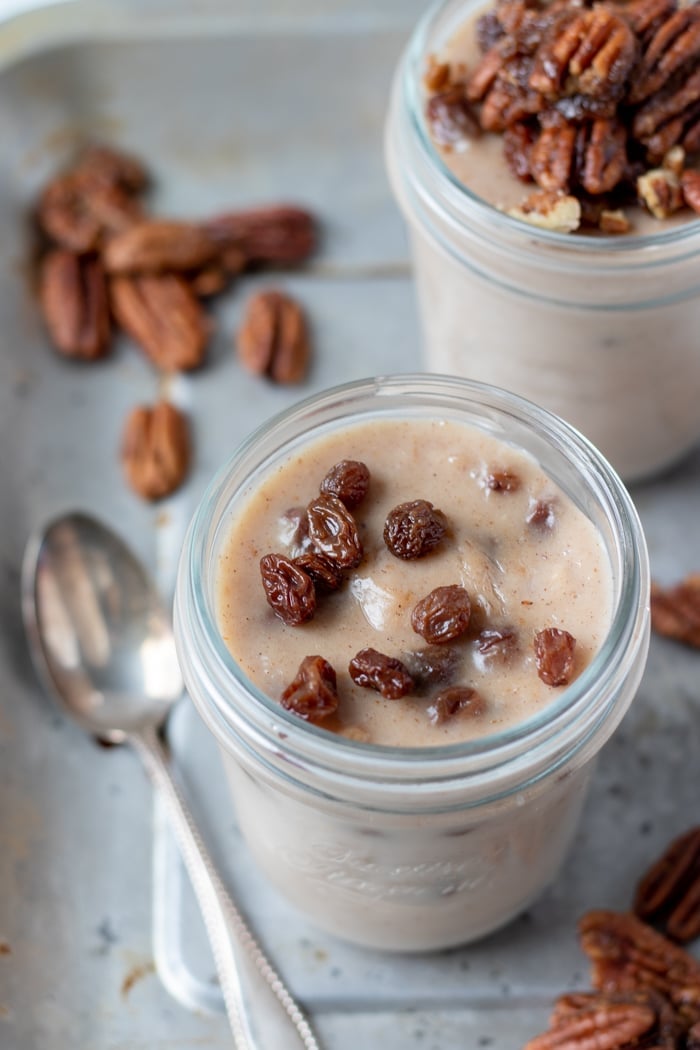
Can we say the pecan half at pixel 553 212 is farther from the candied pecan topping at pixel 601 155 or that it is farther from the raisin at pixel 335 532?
the raisin at pixel 335 532

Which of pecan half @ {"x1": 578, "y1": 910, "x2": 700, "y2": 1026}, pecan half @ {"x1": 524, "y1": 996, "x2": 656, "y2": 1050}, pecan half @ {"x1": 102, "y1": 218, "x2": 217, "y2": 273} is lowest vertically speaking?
pecan half @ {"x1": 578, "y1": 910, "x2": 700, "y2": 1026}

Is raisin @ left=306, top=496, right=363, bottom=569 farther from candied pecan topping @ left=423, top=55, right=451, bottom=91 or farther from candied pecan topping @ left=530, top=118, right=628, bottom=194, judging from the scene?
candied pecan topping @ left=423, top=55, right=451, bottom=91

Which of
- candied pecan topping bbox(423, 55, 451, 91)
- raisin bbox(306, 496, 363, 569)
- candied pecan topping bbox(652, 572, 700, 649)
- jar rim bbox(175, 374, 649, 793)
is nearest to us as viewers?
jar rim bbox(175, 374, 649, 793)

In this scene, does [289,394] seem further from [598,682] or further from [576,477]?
[598,682]

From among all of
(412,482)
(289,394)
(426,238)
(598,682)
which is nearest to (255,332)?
(289,394)

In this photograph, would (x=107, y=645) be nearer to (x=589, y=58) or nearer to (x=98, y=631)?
(x=98, y=631)

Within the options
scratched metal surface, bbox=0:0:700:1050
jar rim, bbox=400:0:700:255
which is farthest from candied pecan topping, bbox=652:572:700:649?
jar rim, bbox=400:0:700:255
